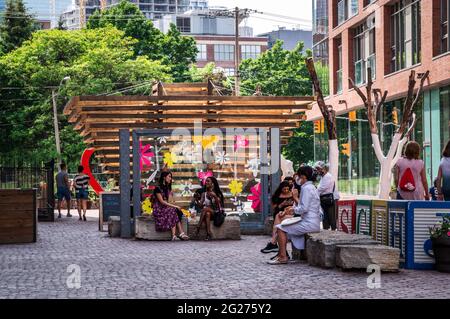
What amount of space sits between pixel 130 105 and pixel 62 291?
17.6m

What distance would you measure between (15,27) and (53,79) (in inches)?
744

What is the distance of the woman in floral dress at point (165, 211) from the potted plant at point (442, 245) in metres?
9.00

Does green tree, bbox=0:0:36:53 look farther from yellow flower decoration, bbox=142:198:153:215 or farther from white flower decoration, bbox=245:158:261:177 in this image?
yellow flower decoration, bbox=142:198:153:215

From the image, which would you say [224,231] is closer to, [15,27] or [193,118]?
[193,118]

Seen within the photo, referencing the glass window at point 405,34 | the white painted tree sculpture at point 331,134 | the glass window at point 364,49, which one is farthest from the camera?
the glass window at point 364,49

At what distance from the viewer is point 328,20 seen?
53219 millimetres

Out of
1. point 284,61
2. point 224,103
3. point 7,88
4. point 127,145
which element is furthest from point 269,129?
point 284,61

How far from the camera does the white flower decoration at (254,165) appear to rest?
2605 cm

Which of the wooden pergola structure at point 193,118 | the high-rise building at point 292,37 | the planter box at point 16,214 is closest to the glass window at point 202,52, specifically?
the high-rise building at point 292,37

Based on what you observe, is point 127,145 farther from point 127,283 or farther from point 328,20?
point 328,20

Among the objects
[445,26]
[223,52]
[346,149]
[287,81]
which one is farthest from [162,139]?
[223,52]

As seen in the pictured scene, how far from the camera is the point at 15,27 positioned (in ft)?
279

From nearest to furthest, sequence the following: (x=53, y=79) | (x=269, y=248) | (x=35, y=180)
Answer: (x=269, y=248) → (x=35, y=180) → (x=53, y=79)

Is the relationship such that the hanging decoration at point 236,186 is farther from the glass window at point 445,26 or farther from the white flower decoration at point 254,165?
the glass window at point 445,26
